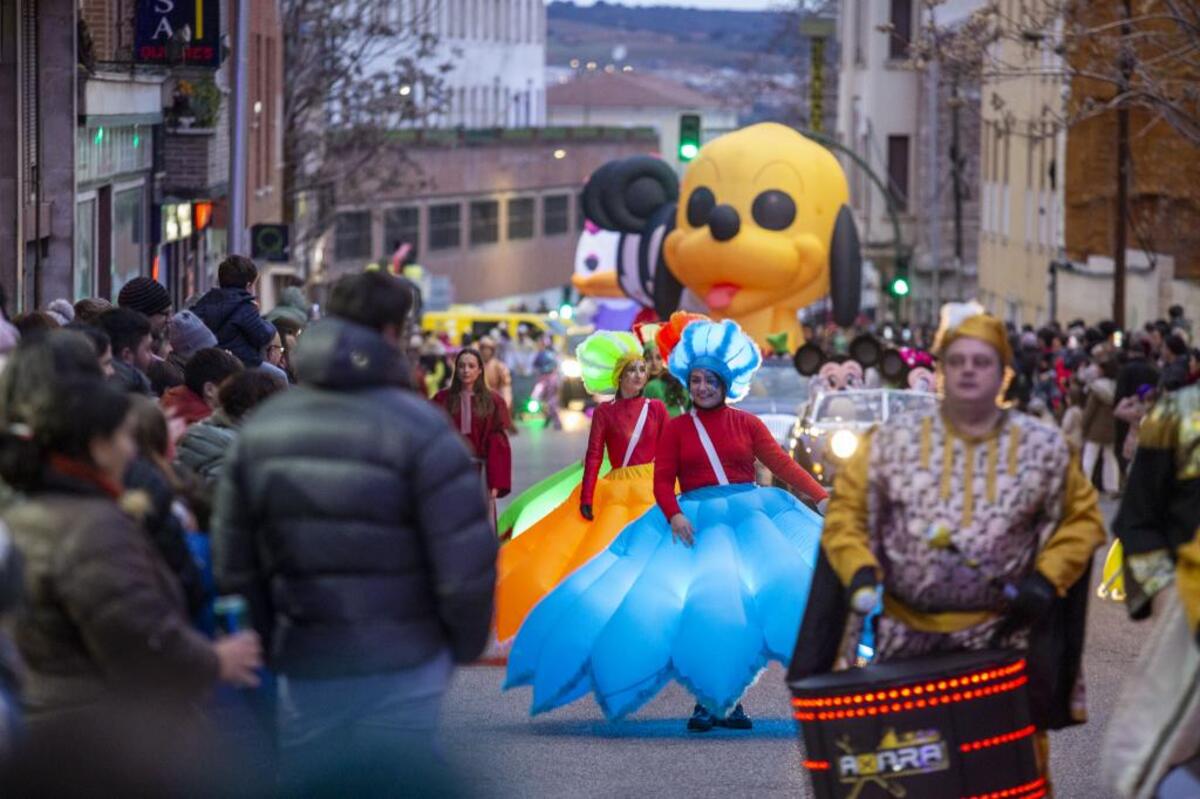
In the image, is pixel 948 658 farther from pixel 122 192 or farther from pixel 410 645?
pixel 122 192

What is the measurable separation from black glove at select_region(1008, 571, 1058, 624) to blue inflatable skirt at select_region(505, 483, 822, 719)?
372 centimetres

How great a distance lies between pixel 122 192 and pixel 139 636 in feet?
82.1

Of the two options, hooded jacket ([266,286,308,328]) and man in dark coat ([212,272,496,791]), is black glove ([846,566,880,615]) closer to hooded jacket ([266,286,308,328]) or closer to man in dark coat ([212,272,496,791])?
man in dark coat ([212,272,496,791])

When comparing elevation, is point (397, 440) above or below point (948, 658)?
above

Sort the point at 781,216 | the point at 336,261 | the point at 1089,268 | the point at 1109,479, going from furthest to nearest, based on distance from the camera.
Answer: the point at 336,261 < the point at 1089,268 < the point at 781,216 < the point at 1109,479

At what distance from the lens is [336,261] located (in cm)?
8588

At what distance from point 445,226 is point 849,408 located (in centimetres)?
7371

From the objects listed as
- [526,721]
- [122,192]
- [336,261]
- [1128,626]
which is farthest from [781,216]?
[336,261]

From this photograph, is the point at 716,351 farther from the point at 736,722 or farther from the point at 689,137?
the point at 689,137

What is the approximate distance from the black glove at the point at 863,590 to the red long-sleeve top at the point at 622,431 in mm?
6063

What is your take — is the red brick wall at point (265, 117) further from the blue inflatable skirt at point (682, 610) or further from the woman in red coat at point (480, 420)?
the blue inflatable skirt at point (682, 610)

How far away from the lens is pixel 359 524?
6922 millimetres

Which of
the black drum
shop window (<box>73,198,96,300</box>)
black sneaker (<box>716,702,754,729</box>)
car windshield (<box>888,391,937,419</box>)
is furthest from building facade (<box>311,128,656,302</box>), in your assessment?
the black drum

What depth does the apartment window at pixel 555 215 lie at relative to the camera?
107688 millimetres
